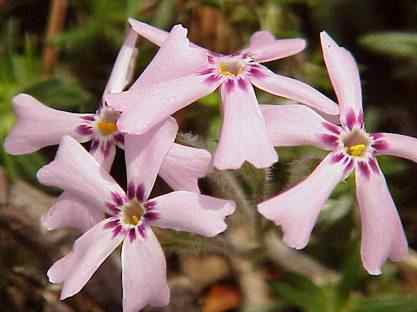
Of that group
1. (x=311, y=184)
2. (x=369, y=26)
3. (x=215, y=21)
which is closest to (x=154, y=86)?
(x=311, y=184)

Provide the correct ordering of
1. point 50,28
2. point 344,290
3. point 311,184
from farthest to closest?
1. point 50,28
2. point 344,290
3. point 311,184

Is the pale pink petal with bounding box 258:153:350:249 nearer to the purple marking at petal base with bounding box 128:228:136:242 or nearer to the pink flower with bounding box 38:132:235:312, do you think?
the pink flower with bounding box 38:132:235:312

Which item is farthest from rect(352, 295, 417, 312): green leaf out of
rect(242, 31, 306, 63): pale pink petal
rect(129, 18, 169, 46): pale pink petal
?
rect(129, 18, 169, 46): pale pink petal

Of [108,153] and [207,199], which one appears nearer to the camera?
[207,199]

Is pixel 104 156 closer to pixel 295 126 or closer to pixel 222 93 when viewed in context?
pixel 222 93

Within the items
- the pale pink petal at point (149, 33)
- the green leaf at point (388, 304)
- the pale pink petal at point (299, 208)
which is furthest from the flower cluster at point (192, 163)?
the green leaf at point (388, 304)

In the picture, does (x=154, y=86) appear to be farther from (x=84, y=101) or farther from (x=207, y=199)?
(x=84, y=101)

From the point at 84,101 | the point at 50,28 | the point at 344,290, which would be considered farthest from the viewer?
the point at 50,28

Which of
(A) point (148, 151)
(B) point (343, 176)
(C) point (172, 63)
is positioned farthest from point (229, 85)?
(B) point (343, 176)

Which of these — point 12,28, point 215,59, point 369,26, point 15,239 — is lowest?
point 15,239
